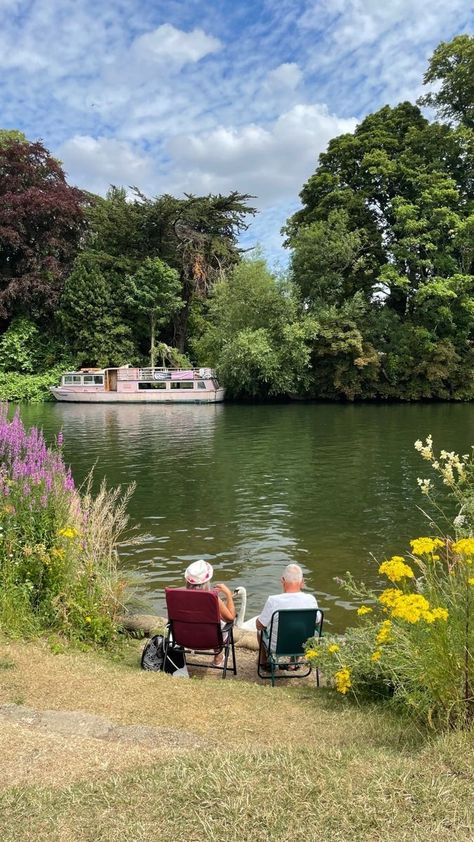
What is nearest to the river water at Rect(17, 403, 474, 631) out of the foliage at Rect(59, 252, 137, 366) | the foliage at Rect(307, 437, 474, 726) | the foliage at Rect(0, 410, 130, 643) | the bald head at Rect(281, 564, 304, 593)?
the foliage at Rect(0, 410, 130, 643)

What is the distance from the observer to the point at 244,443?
21844 millimetres

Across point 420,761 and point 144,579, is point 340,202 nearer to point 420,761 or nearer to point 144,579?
point 144,579

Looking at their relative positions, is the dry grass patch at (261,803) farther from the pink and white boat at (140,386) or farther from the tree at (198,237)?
the tree at (198,237)

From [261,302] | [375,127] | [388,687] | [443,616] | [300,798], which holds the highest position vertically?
[375,127]

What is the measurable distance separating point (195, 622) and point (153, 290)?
43.4 meters

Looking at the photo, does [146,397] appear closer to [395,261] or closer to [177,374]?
[177,374]

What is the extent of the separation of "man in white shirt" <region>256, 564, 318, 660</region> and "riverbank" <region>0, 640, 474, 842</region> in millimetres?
1172

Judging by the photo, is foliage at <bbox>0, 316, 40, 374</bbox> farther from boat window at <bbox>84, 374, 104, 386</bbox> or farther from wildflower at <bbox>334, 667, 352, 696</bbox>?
wildflower at <bbox>334, 667, 352, 696</bbox>

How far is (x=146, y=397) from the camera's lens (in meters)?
41.7

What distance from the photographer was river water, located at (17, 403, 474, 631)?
9523mm

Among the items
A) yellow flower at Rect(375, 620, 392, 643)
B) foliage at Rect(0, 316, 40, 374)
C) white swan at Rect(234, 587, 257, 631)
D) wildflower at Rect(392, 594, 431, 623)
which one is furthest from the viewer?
foliage at Rect(0, 316, 40, 374)

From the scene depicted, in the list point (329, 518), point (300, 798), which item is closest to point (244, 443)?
point (329, 518)

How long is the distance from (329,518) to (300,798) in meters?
9.36

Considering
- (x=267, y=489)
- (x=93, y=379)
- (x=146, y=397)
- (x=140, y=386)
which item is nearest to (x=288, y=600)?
(x=267, y=489)
